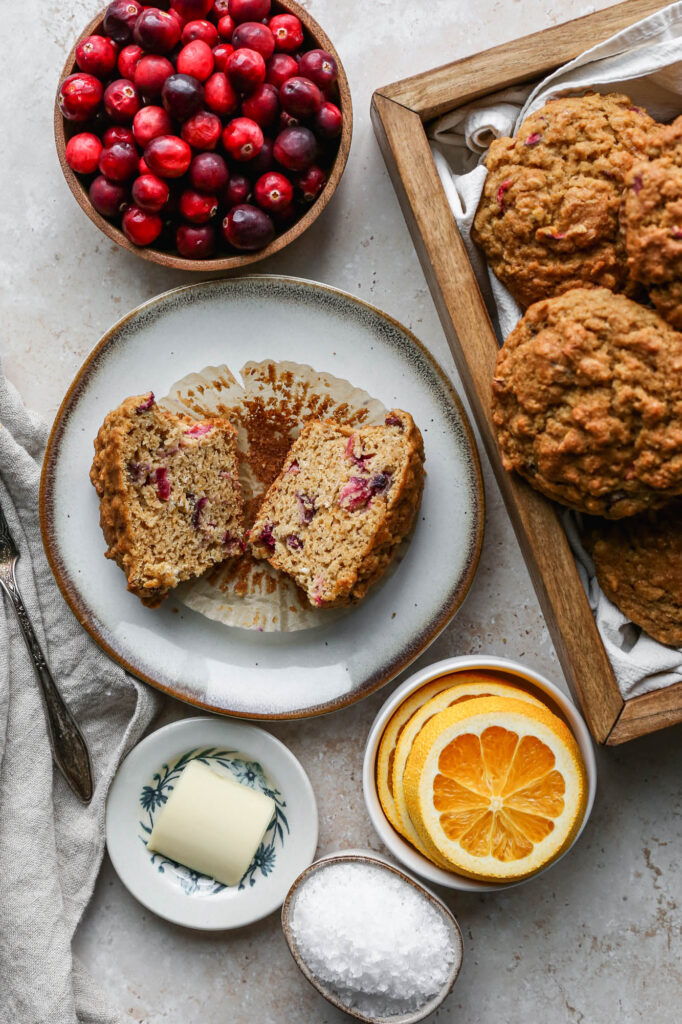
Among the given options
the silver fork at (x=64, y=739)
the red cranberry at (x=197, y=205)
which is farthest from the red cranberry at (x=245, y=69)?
the silver fork at (x=64, y=739)

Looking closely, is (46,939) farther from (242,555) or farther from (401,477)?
(401,477)

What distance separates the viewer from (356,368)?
2.84m

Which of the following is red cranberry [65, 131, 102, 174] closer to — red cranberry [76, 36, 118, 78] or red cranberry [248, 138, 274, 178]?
red cranberry [76, 36, 118, 78]

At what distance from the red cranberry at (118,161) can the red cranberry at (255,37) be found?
46 cm

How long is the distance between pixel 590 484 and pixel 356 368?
37.8 inches

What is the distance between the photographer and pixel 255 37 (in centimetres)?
253

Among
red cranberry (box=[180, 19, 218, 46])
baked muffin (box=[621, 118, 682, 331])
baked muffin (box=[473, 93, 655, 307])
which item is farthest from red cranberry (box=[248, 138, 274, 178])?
baked muffin (box=[621, 118, 682, 331])

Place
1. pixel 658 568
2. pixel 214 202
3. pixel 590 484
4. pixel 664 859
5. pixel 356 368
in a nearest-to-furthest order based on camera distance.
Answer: pixel 590 484
pixel 658 568
pixel 214 202
pixel 356 368
pixel 664 859

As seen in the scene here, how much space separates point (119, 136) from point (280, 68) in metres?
0.54

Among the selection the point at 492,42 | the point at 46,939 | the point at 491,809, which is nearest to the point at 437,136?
the point at 492,42

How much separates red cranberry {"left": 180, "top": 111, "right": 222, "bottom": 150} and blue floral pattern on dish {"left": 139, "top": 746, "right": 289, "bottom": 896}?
200cm

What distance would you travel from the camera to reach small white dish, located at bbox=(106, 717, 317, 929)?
2875 mm

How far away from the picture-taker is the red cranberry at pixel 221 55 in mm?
2561

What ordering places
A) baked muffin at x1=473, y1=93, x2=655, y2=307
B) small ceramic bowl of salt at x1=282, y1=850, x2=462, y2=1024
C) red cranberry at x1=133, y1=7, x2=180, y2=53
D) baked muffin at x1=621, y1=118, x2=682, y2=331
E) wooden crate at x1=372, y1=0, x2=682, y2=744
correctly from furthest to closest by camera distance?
small ceramic bowl of salt at x1=282, y1=850, x2=462, y2=1024 → red cranberry at x1=133, y1=7, x2=180, y2=53 → wooden crate at x1=372, y1=0, x2=682, y2=744 → baked muffin at x1=473, y1=93, x2=655, y2=307 → baked muffin at x1=621, y1=118, x2=682, y2=331
